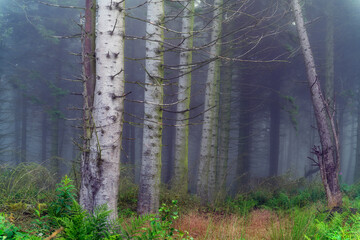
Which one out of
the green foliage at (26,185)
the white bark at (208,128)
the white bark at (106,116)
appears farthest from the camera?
the white bark at (208,128)

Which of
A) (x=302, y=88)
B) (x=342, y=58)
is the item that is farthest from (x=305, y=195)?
(x=342, y=58)

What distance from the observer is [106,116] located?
3826 millimetres

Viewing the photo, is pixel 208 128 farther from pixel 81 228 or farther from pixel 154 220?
pixel 81 228

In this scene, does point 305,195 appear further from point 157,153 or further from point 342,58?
point 342,58

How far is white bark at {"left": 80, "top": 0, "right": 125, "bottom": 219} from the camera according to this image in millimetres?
3799

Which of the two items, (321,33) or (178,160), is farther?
(321,33)

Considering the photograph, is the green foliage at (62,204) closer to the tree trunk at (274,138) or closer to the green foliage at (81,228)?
the green foliage at (81,228)

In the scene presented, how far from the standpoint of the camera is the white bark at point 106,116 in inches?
150

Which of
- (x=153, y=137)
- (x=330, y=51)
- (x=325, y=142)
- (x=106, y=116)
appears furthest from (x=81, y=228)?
(x=330, y=51)

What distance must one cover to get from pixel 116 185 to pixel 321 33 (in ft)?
58.6

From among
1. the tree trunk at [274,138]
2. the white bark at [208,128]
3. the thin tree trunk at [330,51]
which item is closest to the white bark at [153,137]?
the white bark at [208,128]

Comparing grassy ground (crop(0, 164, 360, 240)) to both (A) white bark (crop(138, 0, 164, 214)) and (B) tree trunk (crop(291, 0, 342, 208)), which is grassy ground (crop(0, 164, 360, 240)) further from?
(B) tree trunk (crop(291, 0, 342, 208))

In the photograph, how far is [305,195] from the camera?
10195mm

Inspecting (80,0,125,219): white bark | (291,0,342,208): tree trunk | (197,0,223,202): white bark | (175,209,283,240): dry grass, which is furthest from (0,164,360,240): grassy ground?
(197,0,223,202): white bark
